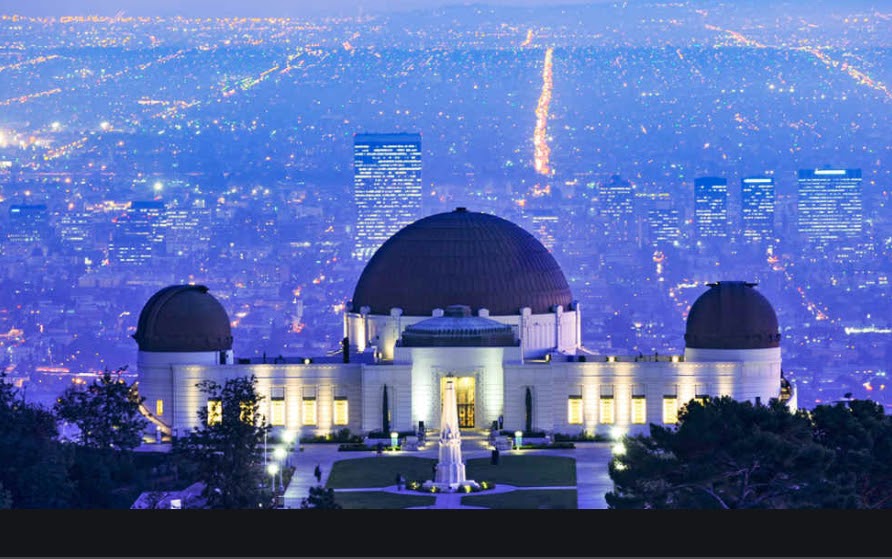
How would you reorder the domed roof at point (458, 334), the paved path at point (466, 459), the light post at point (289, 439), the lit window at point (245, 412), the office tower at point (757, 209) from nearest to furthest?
the paved path at point (466, 459)
the lit window at point (245, 412)
the light post at point (289, 439)
the domed roof at point (458, 334)
the office tower at point (757, 209)

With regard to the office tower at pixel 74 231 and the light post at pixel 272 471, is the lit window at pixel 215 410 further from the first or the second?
the office tower at pixel 74 231

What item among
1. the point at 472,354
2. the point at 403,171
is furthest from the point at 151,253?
the point at 472,354

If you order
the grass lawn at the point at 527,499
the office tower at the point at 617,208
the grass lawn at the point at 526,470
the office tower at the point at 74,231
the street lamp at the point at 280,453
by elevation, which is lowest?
the grass lawn at the point at 527,499

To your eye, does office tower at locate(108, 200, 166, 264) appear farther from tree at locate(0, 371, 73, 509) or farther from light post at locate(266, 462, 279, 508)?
light post at locate(266, 462, 279, 508)

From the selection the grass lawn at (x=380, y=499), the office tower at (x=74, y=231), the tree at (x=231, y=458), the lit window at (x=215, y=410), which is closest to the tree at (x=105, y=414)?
the lit window at (x=215, y=410)

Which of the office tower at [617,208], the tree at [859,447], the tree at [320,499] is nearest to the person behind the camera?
the tree at [320,499]

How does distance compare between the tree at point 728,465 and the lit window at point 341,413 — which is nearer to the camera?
the tree at point 728,465
